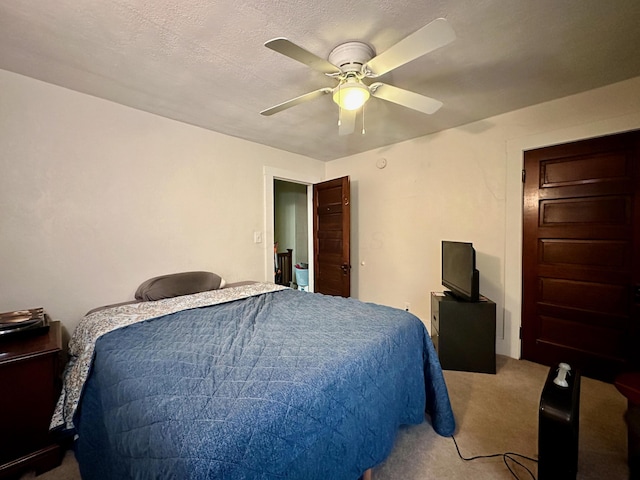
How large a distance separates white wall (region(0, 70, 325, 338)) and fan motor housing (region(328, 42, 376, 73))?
5.97ft

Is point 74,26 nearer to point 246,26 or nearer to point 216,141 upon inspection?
point 246,26

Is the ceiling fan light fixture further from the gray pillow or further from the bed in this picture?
the gray pillow

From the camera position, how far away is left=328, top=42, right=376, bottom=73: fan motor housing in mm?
1527

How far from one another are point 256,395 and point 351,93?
5.47 ft

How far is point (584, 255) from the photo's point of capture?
2232 millimetres

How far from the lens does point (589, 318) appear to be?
7.27 feet

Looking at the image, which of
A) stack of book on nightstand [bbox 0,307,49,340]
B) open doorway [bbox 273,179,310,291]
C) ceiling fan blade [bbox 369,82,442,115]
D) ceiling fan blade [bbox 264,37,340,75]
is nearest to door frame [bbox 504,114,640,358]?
ceiling fan blade [bbox 369,82,442,115]

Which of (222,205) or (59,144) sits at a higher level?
(59,144)

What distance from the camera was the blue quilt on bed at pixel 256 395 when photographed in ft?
2.59

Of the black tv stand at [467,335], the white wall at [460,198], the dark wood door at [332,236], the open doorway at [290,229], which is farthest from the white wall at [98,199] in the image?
the open doorway at [290,229]

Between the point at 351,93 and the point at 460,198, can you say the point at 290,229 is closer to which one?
the point at 460,198

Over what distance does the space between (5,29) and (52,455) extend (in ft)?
7.81

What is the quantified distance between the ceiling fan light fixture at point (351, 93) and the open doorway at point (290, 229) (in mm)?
3746

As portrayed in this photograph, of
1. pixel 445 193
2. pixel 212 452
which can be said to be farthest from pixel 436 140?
pixel 212 452
